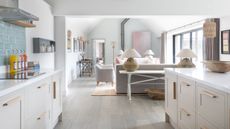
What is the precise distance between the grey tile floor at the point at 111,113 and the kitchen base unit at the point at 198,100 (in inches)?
21.5

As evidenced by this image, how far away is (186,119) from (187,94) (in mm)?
306

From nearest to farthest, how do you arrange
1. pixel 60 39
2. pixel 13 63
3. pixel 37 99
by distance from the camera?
pixel 37 99 → pixel 13 63 → pixel 60 39

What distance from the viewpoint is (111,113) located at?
15.7 ft

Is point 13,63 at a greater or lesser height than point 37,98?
greater

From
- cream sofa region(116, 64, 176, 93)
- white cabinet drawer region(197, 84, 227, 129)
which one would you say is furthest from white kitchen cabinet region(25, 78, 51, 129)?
cream sofa region(116, 64, 176, 93)

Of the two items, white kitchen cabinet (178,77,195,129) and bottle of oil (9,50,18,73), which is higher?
bottle of oil (9,50,18,73)

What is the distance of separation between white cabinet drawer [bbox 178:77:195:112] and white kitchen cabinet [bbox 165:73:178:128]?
26cm

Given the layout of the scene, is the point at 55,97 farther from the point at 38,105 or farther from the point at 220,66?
the point at 220,66

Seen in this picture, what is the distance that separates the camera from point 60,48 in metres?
6.58

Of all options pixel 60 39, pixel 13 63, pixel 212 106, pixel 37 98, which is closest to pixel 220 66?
pixel 212 106

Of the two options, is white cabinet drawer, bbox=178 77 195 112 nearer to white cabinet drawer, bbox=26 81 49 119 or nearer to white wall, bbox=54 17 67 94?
white cabinet drawer, bbox=26 81 49 119

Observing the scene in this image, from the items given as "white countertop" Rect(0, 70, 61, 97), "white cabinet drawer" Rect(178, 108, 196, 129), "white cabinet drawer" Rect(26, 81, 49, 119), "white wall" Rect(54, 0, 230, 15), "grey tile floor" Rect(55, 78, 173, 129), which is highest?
"white wall" Rect(54, 0, 230, 15)

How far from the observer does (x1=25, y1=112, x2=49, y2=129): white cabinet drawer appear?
254 centimetres

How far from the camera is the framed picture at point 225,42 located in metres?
5.88
